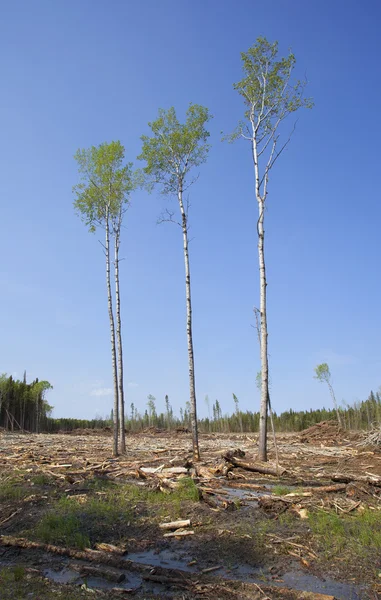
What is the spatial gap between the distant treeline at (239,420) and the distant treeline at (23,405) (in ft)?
6.33

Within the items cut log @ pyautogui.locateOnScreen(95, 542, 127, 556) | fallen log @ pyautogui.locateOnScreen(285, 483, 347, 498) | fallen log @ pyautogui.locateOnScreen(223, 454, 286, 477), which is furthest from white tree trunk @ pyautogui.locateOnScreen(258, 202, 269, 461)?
cut log @ pyautogui.locateOnScreen(95, 542, 127, 556)

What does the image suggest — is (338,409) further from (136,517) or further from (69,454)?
(136,517)

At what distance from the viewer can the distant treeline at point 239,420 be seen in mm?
34875

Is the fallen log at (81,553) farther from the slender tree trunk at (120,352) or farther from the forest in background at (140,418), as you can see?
the forest in background at (140,418)

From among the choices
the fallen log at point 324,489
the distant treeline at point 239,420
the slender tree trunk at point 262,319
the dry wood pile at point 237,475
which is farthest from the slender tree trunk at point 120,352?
the distant treeline at point 239,420

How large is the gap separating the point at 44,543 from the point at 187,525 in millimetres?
2181

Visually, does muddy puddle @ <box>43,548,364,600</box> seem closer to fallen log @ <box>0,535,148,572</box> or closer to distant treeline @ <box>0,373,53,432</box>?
fallen log @ <box>0,535,148,572</box>

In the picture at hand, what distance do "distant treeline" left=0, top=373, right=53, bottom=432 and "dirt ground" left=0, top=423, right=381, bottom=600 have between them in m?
30.5

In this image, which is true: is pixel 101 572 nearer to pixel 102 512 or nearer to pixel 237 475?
pixel 102 512

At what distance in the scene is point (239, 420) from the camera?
136 feet

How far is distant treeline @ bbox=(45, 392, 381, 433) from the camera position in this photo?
34875mm

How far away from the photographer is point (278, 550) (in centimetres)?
597

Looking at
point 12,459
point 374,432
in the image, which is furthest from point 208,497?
point 374,432

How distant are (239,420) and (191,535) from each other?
35.9 m
